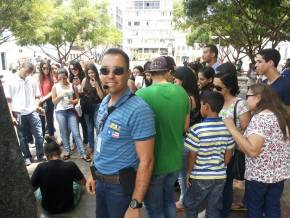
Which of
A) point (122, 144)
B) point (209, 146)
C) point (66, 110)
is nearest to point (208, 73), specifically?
point (209, 146)

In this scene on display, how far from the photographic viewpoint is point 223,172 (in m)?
3.19

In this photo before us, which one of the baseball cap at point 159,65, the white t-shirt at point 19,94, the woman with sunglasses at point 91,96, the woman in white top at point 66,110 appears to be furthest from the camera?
the woman in white top at point 66,110

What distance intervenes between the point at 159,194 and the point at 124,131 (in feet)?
2.52

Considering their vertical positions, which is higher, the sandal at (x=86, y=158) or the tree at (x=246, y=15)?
the tree at (x=246, y=15)

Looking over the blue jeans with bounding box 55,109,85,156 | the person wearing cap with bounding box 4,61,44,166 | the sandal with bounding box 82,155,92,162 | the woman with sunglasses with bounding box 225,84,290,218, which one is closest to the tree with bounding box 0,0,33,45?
the person wearing cap with bounding box 4,61,44,166

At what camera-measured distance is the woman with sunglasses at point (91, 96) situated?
228 inches

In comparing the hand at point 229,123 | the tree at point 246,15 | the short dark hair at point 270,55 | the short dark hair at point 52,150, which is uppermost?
the tree at point 246,15

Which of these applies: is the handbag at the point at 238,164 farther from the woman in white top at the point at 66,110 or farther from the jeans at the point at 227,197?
the woman in white top at the point at 66,110

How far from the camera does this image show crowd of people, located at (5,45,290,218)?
230 centimetres

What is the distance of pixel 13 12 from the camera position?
21.5 meters

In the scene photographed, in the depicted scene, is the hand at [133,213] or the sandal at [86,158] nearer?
the hand at [133,213]

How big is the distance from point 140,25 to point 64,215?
106523mm

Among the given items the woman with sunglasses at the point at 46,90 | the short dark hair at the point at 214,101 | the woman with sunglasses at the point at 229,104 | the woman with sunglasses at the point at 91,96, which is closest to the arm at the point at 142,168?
the short dark hair at the point at 214,101

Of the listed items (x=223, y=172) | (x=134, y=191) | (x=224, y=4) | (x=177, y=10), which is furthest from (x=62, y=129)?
(x=177, y=10)
